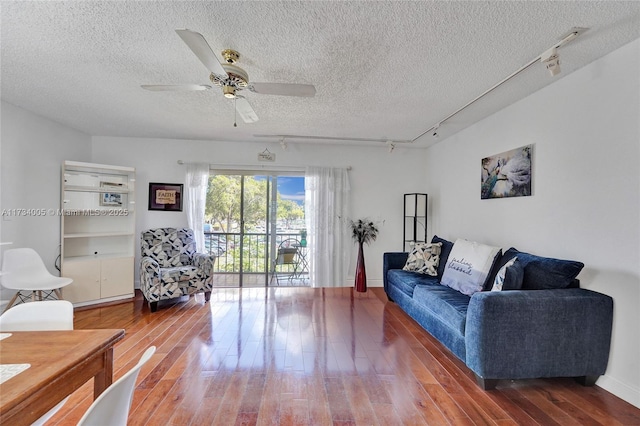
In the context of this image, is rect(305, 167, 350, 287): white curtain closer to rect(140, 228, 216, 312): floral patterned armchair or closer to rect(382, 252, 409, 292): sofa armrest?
rect(382, 252, 409, 292): sofa armrest

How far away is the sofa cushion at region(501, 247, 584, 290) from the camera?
2.16 m

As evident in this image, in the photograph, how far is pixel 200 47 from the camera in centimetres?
154

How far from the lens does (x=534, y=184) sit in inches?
106

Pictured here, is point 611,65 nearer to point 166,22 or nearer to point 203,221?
point 166,22

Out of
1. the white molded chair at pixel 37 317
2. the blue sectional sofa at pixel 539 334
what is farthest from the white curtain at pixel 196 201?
the blue sectional sofa at pixel 539 334

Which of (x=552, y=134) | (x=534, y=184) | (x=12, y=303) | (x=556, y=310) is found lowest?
(x=12, y=303)

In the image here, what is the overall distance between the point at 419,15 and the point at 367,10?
0.31m

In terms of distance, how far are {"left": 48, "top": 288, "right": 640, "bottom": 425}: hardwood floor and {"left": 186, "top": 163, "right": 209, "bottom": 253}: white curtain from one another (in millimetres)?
1385

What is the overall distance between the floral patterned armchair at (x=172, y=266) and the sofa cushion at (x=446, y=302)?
8.98 ft

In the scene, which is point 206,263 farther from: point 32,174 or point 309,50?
point 309,50

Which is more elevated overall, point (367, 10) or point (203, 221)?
point (367, 10)

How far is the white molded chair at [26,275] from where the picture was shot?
2951mm

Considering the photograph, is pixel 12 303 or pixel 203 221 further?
pixel 203 221

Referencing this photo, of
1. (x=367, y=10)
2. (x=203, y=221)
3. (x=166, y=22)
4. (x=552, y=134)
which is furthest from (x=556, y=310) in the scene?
(x=203, y=221)
